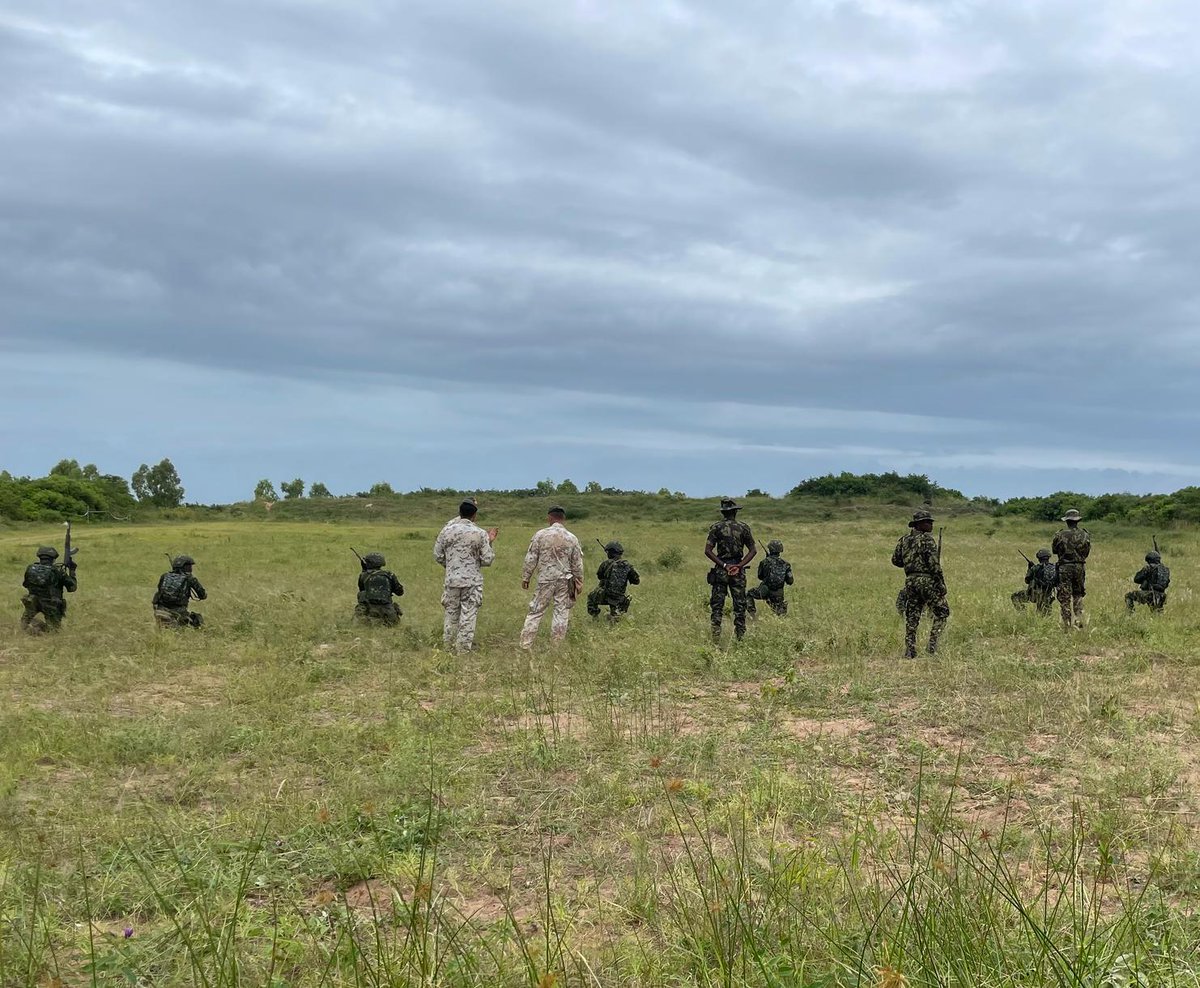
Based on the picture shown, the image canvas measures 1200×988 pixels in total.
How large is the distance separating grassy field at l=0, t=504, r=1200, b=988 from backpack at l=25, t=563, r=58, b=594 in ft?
2.41

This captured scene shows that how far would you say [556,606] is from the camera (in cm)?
1298

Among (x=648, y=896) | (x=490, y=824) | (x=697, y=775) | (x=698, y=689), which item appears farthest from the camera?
(x=698, y=689)

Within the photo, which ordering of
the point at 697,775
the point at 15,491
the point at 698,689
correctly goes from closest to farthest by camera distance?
the point at 697,775 < the point at 698,689 < the point at 15,491

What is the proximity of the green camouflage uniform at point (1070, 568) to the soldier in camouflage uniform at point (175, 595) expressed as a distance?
12296mm

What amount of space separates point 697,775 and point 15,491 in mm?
54366

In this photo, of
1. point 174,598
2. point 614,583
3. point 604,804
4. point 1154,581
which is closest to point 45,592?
point 174,598

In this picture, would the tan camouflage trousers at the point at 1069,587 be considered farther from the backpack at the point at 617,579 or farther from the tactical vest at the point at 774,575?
the backpack at the point at 617,579

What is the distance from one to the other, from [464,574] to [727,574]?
3.52 metres

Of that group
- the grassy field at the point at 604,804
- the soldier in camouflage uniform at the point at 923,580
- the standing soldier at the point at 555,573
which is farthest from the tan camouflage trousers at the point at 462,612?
the soldier in camouflage uniform at the point at 923,580

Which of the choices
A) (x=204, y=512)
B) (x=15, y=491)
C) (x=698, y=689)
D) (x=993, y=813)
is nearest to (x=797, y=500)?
(x=204, y=512)

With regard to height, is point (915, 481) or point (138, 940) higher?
point (915, 481)

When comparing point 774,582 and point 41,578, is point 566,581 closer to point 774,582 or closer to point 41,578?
point 774,582

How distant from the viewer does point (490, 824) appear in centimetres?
571

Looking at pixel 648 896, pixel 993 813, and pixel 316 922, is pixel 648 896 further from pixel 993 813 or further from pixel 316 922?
pixel 993 813
